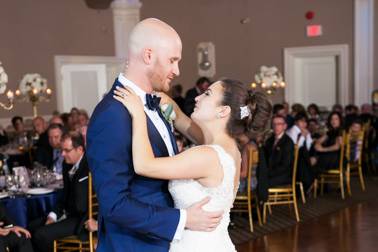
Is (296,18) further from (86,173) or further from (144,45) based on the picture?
(144,45)

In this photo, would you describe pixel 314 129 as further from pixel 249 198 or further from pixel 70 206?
pixel 70 206

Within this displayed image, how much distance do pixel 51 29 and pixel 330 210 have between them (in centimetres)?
572

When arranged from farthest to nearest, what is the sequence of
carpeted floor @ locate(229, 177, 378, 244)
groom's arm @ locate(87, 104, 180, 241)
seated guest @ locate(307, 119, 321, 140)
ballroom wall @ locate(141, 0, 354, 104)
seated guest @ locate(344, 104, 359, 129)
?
ballroom wall @ locate(141, 0, 354, 104) → seated guest @ locate(344, 104, 359, 129) → seated guest @ locate(307, 119, 321, 140) → carpeted floor @ locate(229, 177, 378, 244) → groom's arm @ locate(87, 104, 180, 241)

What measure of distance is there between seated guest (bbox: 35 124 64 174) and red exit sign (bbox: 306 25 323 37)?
23.6 ft

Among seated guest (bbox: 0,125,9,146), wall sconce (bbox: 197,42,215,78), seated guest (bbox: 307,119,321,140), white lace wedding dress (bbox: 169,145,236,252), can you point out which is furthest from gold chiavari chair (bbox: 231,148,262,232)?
wall sconce (bbox: 197,42,215,78)

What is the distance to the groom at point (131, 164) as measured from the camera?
5.12 ft

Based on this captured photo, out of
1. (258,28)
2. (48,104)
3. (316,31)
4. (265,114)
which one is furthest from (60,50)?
(265,114)

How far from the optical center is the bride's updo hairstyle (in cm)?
192

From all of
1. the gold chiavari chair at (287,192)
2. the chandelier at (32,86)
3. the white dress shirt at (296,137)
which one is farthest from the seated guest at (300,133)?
the chandelier at (32,86)

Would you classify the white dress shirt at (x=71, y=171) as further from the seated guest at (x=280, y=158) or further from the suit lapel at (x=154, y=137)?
the suit lapel at (x=154, y=137)

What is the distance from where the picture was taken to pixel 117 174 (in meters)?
1.56

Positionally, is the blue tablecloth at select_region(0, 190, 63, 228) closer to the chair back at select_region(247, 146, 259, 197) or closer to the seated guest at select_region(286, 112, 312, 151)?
the chair back at select_region(247, 146, 259, 197)

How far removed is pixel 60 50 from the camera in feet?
31.2

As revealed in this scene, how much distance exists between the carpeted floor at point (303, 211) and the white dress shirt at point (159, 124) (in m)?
3.46
